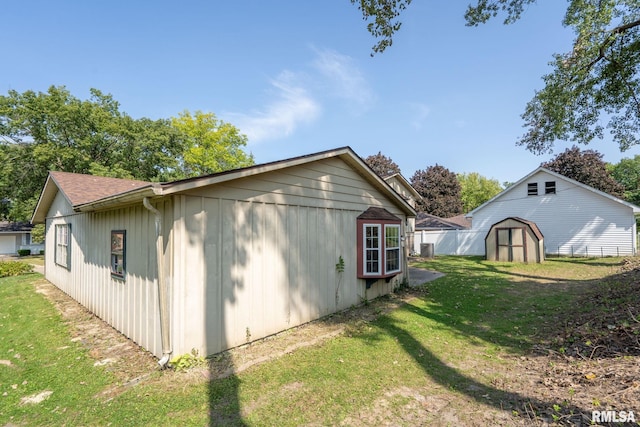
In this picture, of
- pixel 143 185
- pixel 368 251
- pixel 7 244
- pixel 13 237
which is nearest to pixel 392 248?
pixel 368 251

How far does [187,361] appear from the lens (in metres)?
4.53

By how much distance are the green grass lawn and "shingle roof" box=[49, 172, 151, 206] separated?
325 cm

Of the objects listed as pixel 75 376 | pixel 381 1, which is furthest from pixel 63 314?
pixel 381 1

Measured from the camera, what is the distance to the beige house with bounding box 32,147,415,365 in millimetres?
4660

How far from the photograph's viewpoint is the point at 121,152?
27.0 metres

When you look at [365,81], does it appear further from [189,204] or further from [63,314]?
[63,314]

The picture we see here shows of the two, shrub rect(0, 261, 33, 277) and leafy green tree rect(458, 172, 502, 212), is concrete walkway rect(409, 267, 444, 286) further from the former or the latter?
leafy green tree rect(458, 172, 502, 212)

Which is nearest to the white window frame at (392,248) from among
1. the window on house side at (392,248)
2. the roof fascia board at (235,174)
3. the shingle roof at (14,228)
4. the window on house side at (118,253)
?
the window on house side at (392,248)

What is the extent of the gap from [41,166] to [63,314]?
2436cm

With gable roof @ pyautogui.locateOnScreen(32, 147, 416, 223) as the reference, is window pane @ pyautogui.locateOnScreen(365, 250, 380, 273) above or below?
below

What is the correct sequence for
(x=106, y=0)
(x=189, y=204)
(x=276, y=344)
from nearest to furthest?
(x=189, y=204)
(x=276, y=344)
(x=106, y=0)

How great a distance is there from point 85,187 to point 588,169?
40.8 m

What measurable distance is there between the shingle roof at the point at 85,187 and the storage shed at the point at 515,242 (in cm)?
1875

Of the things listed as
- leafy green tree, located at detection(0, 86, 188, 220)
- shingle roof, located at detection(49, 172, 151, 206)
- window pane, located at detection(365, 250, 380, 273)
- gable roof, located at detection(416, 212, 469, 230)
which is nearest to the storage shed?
gable roof, located at detection(416, 212, 469, 230)
